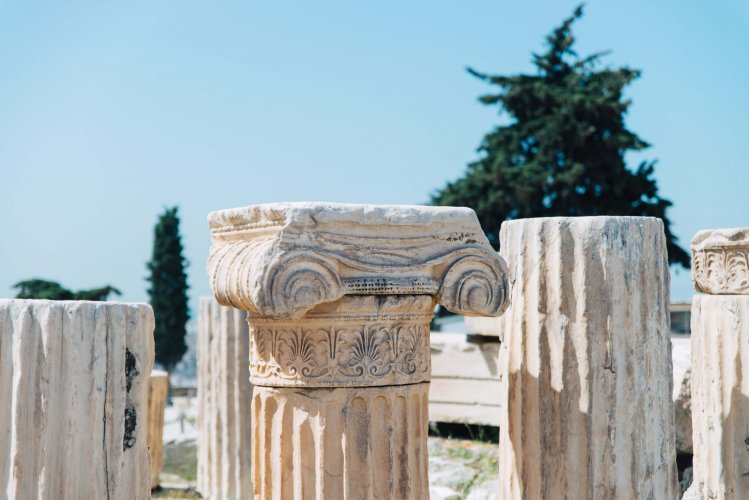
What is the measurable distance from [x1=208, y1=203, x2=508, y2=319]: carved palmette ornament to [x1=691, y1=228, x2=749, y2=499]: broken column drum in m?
1.99

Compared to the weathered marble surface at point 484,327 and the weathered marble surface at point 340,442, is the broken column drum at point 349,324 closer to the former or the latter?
the weathered marble surface at point 340,442

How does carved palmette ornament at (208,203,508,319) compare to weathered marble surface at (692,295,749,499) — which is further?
weathered marble surface at (692,295,749,499)

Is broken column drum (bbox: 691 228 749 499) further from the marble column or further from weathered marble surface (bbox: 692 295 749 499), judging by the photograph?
the marble column

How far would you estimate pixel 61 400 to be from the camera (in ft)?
12.2

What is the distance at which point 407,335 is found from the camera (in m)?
4.22

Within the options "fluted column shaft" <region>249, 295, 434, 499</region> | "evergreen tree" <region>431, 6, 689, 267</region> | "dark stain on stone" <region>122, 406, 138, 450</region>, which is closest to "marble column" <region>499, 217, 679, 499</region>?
"fluted column shaft" <region>249, 295, 434, 499</region>

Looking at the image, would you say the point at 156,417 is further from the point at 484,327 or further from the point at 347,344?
the point at 347,344

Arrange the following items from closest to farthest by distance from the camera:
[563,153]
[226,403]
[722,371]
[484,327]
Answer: [722,371] → [226,403] → [484,327] → [563,153]

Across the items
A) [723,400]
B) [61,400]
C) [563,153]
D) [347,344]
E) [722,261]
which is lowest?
[723,400]

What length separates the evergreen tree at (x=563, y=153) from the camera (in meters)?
20.7

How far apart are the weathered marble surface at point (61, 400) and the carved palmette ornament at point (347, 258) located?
563mm

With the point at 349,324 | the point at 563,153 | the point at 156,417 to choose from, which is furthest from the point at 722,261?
the point at 563,153

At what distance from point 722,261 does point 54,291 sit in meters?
9.03

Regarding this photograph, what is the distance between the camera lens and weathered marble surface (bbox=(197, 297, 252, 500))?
8.38 meters
